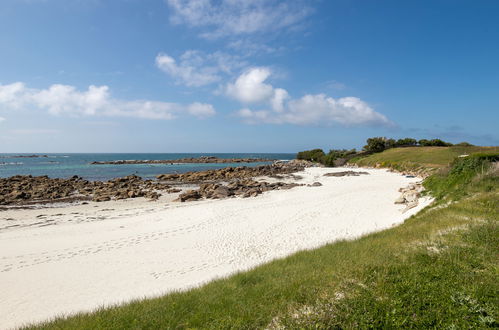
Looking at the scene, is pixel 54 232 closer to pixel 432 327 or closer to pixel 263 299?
pixel 263 299

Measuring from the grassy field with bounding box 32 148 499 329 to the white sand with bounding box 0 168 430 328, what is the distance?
2846 millimetres

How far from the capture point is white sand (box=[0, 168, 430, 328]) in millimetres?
8719

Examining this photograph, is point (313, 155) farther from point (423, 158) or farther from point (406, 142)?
point (423, 158)

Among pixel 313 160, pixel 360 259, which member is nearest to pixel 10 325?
pixel 360 259

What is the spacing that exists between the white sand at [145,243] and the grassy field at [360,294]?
2.85 metres

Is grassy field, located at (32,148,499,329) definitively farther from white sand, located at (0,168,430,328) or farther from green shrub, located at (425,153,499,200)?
green shrub, located at (425,153,499,200)

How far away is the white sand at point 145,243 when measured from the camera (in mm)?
8719

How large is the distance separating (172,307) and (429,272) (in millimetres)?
5734

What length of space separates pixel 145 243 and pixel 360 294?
1169cm

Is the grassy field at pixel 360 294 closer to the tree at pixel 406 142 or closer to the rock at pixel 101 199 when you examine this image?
the rock at pixel 101 199

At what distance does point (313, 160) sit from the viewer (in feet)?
299

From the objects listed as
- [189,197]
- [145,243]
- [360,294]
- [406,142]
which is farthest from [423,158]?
[360,294]

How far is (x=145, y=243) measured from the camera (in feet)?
44.4

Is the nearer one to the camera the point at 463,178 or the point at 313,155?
the point at 463,178
